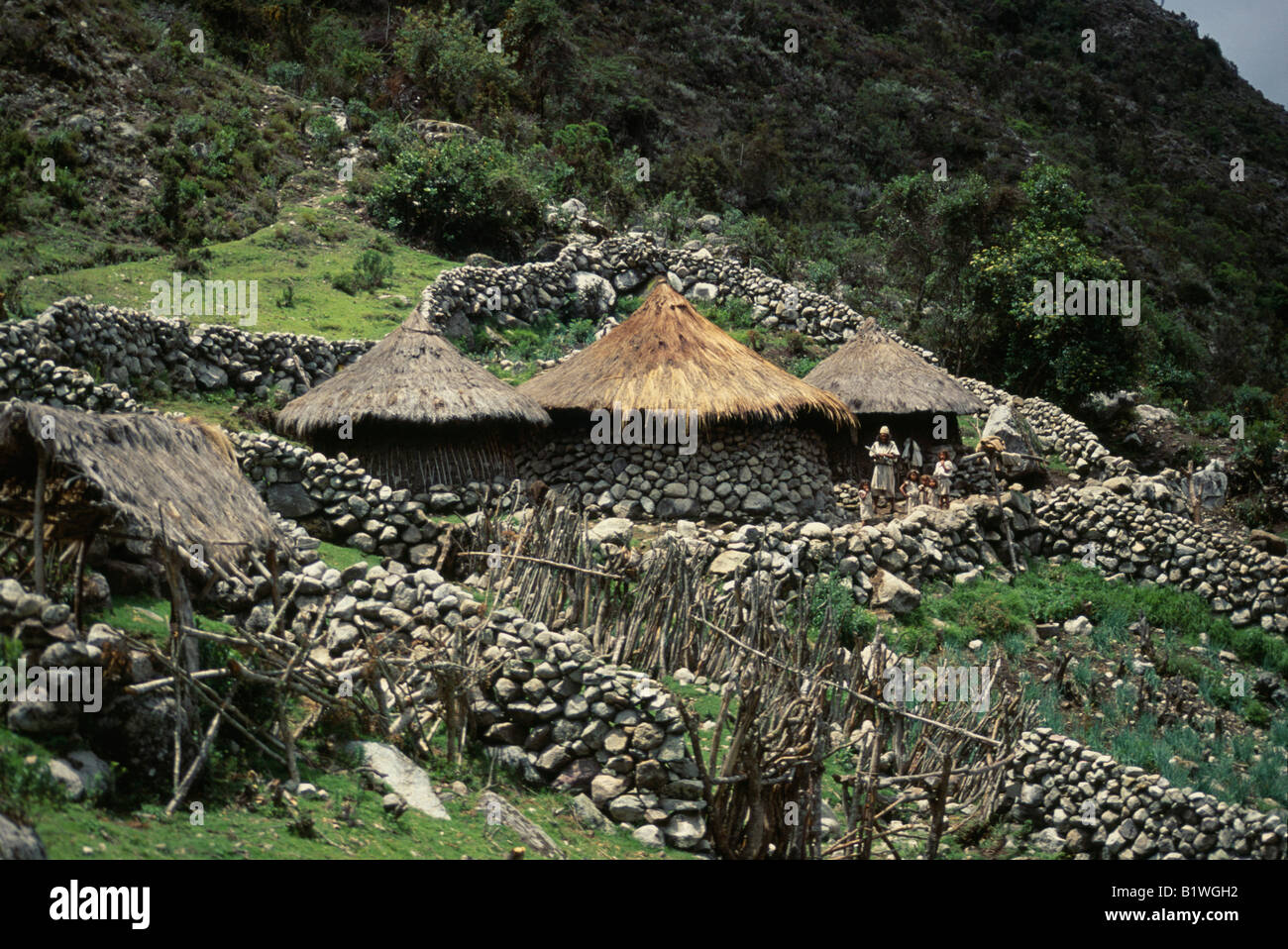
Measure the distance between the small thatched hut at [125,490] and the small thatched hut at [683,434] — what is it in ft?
22.1

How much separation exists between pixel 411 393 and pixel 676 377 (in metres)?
3.60

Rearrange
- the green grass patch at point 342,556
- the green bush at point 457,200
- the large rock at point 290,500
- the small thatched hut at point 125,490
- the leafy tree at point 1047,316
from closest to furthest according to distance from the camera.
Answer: the small thatched hut at point 125,490
the green grass patch at point 342,556
the large rock at point 290,500
the leafy tree at point 1047,316
the green bush at point 457,200

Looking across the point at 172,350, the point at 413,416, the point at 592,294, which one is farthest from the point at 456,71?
the point at 413,416

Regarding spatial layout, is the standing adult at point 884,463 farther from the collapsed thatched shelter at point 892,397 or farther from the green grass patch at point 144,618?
the green grass patch at point 144,618

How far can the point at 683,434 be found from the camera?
1474cm

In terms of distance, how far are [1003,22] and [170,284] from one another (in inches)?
1914

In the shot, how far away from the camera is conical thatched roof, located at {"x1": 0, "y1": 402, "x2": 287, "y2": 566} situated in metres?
6.70

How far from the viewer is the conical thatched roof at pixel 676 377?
14734 millimetres

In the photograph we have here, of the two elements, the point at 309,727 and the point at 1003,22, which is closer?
the point at 309,727

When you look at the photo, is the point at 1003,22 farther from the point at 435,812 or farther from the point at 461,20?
the point at 435,812

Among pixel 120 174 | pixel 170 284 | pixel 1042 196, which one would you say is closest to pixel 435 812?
pixel 170 284

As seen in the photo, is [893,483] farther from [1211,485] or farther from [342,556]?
[342,556]

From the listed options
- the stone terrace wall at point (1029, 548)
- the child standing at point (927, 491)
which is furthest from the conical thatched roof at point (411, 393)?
the child standing at point (927, 491)

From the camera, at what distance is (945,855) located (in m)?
8.62
